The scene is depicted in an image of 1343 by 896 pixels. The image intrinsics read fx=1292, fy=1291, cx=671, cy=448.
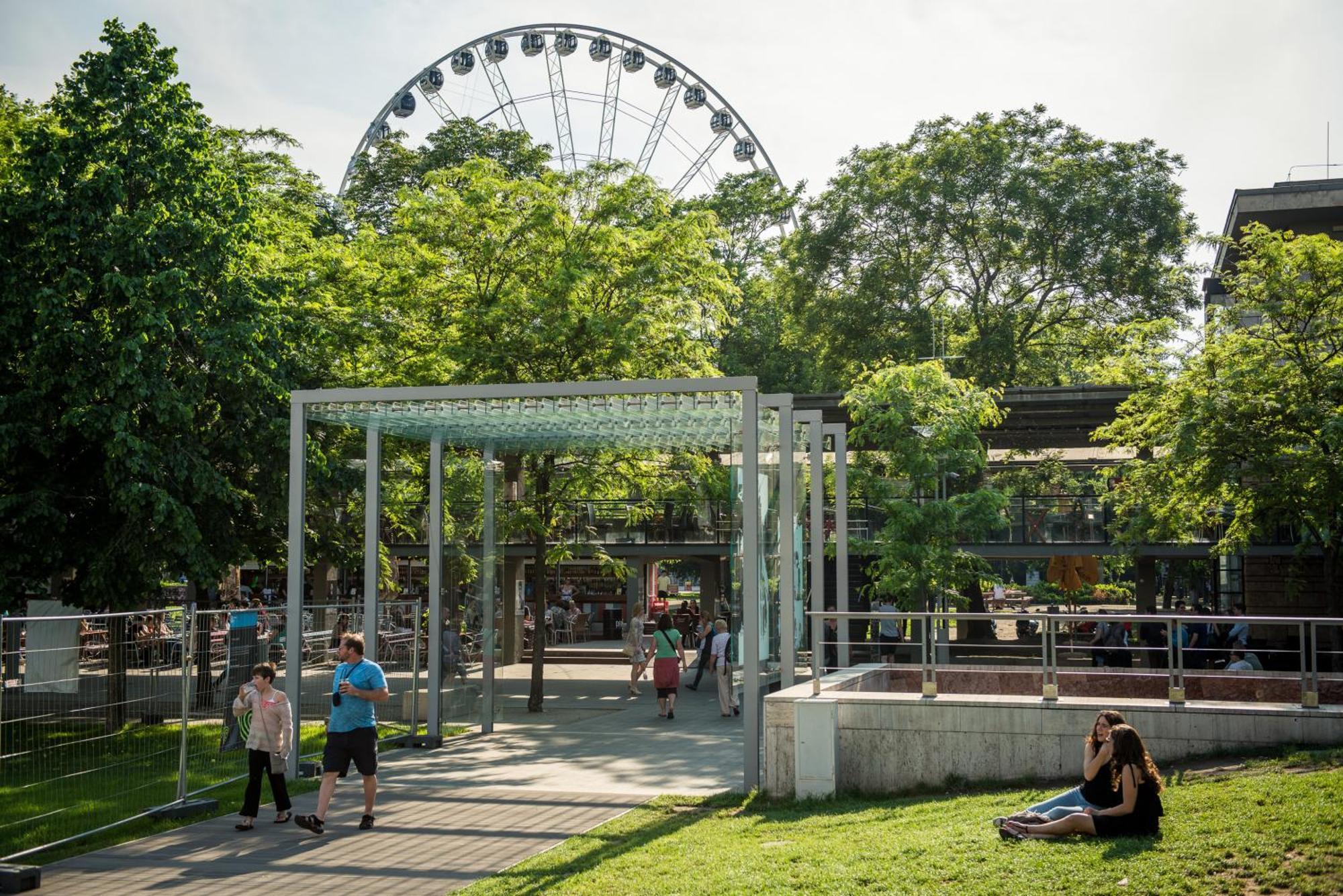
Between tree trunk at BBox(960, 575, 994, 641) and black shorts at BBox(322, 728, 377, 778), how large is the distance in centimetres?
1621

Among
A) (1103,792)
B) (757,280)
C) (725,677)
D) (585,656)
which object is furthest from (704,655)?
(757,280)

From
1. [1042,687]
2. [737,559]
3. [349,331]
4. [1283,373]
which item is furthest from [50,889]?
[1283,373]

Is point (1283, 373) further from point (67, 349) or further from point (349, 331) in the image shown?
point (67, 349)

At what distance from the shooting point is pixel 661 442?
57.9ft

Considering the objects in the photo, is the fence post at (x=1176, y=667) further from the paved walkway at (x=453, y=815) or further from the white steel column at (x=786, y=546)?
the paved walkway at (x=453, y=815)

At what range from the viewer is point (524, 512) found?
20781 mm

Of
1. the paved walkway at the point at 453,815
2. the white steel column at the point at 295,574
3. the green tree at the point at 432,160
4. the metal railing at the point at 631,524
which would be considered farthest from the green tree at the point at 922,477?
the green tree at the point at 432,160

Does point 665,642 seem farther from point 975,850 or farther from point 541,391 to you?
point 975,850

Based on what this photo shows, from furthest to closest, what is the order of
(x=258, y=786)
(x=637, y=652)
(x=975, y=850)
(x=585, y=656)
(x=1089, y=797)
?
(x=585, y=656), (x=637, y=652), (x=258, y=786), (x=1089, y=797), (x=975, y=850)

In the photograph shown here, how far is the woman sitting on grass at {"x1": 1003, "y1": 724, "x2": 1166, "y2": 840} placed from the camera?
8.80m

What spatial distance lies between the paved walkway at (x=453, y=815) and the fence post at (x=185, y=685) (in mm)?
576

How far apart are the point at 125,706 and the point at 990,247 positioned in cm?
3313

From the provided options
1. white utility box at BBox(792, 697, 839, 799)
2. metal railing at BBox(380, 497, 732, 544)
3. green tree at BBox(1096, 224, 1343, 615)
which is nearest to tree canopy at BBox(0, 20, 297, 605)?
metal railing at BBox(380, 497, 732, 544)

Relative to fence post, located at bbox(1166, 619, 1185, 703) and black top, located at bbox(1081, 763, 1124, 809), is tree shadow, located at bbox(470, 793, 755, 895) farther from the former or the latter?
fence post, located at bbox(1166, 619, 1185, 703)
